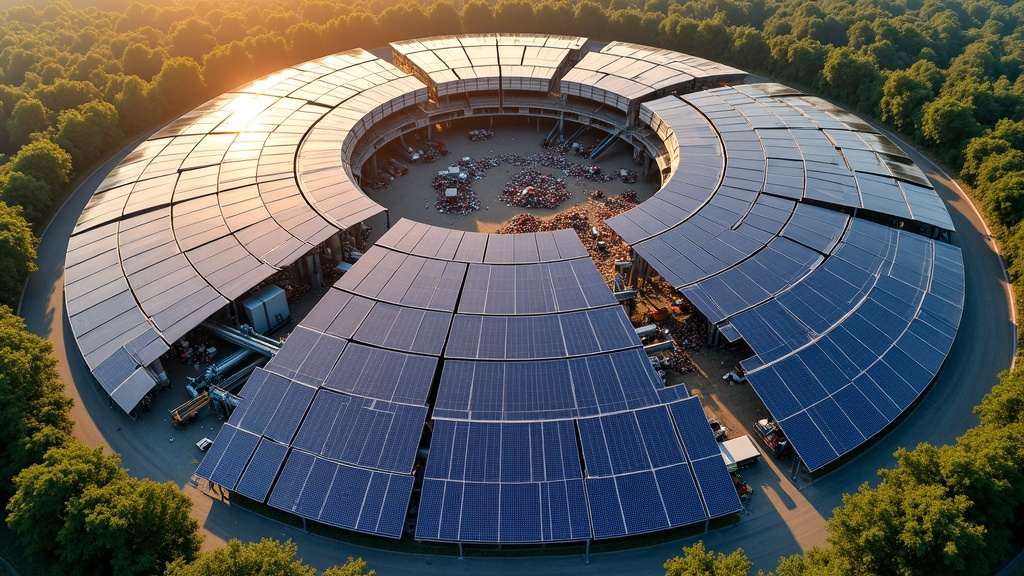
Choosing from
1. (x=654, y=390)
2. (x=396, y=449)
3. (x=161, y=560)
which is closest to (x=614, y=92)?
(x=654, y=390)

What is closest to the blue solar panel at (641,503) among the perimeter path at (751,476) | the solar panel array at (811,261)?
the perimeter path at (751,476)

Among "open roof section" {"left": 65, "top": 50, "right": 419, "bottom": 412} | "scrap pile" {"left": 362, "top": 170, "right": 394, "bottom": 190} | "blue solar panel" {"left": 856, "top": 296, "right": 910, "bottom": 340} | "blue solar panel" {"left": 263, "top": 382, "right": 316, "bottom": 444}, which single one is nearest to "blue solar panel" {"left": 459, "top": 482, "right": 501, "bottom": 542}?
"blue solar panel" {"left": 263, "top": 382, "right": 316, "bottom": 444}

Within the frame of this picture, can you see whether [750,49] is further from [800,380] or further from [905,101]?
[800,380]

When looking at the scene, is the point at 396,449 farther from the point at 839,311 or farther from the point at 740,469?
the point at 839,311

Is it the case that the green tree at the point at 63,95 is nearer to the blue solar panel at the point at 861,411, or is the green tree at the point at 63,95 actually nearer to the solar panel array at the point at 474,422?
the solar panel array at the point at 474,422

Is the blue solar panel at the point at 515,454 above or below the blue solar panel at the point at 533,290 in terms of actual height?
below
